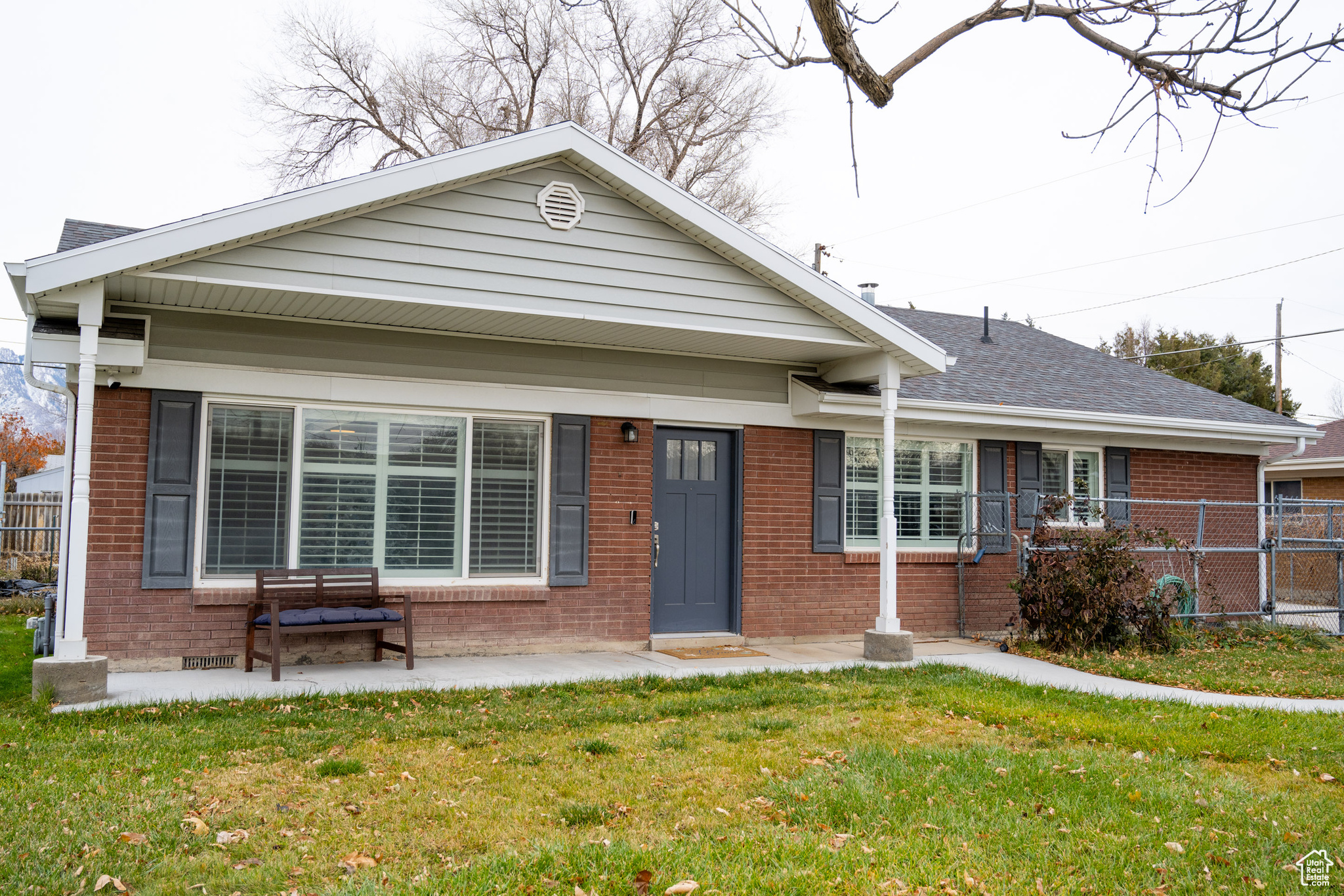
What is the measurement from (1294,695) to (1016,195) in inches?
763

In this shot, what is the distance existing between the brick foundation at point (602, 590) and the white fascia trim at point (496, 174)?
1.58m

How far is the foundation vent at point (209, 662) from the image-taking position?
315 inches

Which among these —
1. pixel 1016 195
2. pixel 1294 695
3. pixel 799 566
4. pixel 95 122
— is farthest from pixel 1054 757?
pixel 95 122

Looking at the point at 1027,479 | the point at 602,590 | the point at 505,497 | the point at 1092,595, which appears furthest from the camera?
the point at 1027,479

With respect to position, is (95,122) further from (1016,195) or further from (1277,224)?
(1277,224)

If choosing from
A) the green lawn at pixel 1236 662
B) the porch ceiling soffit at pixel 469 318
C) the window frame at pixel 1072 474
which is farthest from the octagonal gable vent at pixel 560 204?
the window frame at pixel 1072 474

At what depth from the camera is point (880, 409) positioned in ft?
34.0

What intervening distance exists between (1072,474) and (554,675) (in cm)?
755

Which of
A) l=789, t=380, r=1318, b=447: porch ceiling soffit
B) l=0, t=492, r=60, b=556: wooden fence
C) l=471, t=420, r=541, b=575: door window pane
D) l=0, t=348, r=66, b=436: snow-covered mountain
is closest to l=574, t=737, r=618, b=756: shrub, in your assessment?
l=471, t=420, r=541, b=575: door window pane

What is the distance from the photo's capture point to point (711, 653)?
31.7 ft

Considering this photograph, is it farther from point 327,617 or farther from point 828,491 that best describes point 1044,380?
point 327,617

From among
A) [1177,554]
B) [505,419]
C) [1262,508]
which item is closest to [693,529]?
[505,419]

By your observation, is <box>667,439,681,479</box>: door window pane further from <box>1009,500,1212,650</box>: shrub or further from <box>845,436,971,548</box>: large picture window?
<box>1009,500,1212,650</box>: shrub

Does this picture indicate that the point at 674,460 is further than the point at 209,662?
Yes
